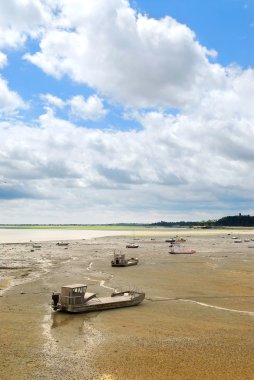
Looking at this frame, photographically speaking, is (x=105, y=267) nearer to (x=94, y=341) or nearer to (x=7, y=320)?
(x=7, y=320)

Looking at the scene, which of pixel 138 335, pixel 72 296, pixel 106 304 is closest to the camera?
pixel 138 335

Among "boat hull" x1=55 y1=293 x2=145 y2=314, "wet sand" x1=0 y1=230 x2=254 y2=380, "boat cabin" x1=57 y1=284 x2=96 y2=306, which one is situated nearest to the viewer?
"wet sand" x1=0 y1=230 x2=254 y2=380

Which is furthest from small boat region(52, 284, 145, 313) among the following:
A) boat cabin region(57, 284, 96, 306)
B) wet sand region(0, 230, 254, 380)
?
wet sand region(0, 230, 254, 380)

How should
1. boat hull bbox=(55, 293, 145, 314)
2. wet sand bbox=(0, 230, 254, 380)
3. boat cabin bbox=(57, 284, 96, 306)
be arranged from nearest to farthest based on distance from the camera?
wet sand bbox=(0, 230, 254, 380) < boat hull bbox=(55, 293, 145, 314) < boat cabin bbox=(57, 284, 96, 306)

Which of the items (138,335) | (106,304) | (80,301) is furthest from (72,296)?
(138,335)

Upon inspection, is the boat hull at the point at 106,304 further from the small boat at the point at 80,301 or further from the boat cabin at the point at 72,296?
the boat cabin at the point at 72,296

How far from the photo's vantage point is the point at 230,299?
114 ft

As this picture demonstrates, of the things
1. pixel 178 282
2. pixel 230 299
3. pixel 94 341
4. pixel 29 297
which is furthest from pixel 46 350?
pixel 178 282

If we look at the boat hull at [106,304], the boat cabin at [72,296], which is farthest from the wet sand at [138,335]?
the boat cabin at [72,296]

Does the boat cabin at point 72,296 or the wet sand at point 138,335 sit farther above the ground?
the boat cabin at point 72,296

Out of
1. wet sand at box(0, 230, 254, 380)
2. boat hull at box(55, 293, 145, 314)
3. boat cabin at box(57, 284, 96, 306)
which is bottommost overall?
wet sand at box(0, 230, 254, 380)

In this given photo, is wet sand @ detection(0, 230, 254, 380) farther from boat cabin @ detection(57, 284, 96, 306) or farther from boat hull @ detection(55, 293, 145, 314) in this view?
boat cabin @ detection(57, 284, 96, 306)

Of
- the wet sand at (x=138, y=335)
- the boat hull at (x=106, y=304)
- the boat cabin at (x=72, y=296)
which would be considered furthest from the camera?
the boat cabin at (x=72, y=296)

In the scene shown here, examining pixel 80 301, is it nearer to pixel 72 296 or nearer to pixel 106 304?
pixel 72 296
